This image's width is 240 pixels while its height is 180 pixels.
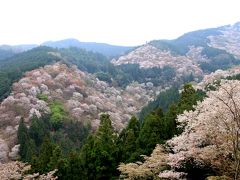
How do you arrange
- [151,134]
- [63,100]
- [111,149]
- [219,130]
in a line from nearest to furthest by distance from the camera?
[219,130] → [151,134] → [111,149] → [63,100]

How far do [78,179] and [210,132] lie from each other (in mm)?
20060

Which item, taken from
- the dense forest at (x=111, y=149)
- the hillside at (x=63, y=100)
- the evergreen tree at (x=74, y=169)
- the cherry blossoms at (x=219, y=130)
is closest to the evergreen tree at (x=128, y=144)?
the dense forest at (x=111, y=149)

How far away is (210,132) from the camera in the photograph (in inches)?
1011

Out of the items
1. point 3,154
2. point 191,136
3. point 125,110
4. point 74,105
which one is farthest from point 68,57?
point 191,136

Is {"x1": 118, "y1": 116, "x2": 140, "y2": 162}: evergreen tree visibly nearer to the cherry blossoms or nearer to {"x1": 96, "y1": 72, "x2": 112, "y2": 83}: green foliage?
the cherry blossoms

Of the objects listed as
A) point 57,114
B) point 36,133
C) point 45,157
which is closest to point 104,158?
point 45,157

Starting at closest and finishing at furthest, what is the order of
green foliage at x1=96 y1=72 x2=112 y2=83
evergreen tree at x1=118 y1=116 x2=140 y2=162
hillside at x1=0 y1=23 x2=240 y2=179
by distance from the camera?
hillside at x1=0 y1=23 x2=240 y2=179 → evergreen tree at x1=118 y1=116 x2=140 y2=162 → green foliage at x1=96 y1=72 x2=112 y2=83

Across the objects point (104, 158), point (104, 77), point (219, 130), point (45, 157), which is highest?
point (219, 130)

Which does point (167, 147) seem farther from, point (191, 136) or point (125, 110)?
point (125, 110)

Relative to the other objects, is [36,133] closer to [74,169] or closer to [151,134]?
[74,169]

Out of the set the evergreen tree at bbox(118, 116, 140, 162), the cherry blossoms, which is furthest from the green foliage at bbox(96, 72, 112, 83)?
the cherry blossoms

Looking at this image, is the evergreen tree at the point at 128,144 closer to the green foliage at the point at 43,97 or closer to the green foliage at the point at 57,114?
the green foliage at the point at 57,114

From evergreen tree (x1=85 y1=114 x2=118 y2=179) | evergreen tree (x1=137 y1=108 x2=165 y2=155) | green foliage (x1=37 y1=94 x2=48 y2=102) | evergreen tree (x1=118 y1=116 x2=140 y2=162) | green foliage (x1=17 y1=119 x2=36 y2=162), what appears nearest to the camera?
evergreen tree (x1=137 y1=108 x2=165 y2=155)

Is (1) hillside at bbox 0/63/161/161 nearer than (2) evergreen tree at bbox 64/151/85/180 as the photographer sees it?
No
